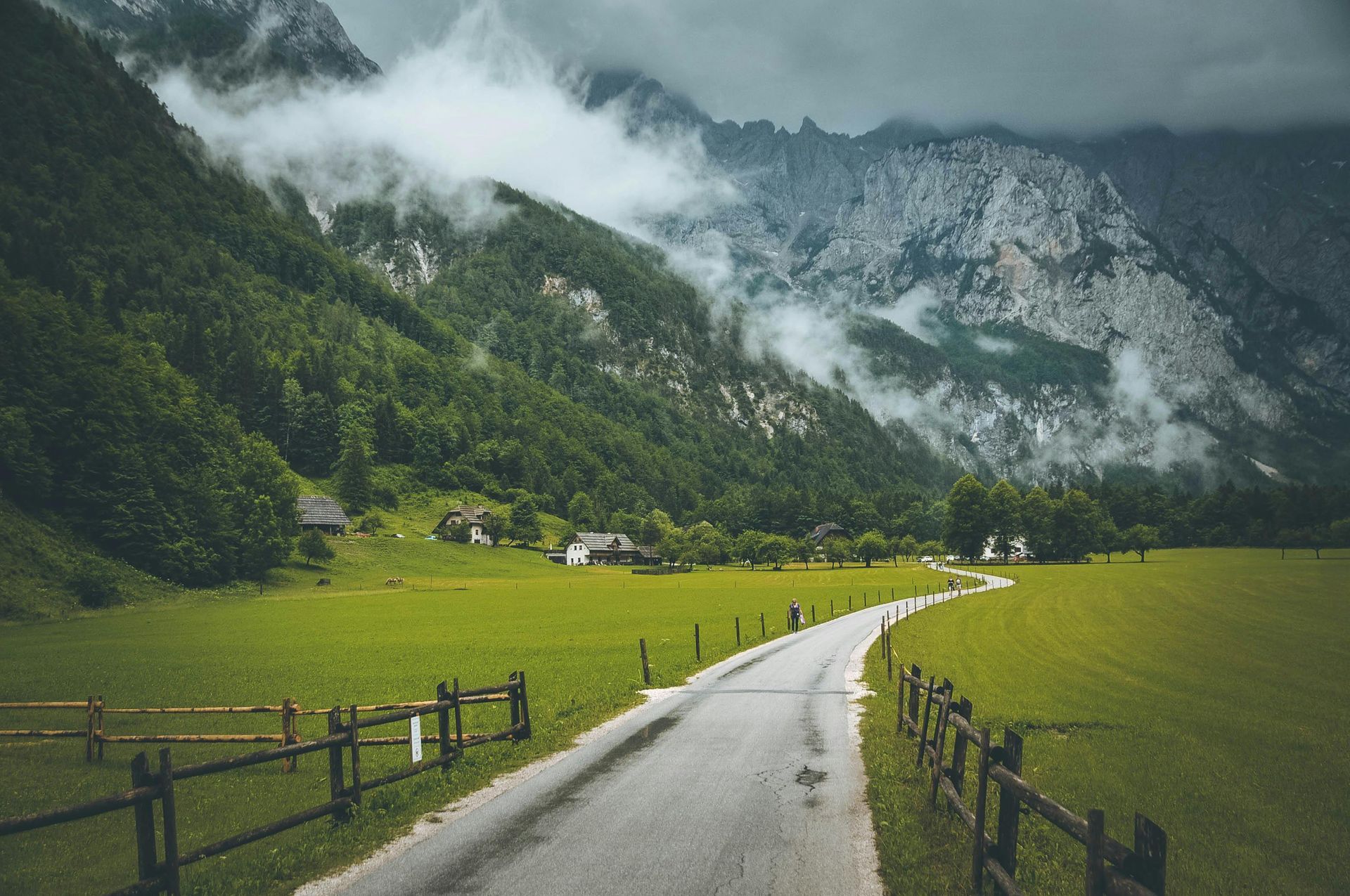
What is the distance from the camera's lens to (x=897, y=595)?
8306 cm

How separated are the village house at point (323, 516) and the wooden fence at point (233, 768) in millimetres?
126496

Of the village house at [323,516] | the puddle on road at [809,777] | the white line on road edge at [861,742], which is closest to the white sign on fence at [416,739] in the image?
the puddle on road at [809,777]

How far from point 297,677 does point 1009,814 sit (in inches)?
1197

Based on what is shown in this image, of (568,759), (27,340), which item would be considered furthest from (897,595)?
(27,340)

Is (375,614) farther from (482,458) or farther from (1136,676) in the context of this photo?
(482,458)

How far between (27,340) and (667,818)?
336ft

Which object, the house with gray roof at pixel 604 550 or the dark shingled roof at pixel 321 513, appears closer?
the dark shingled roof at pixel 321 513

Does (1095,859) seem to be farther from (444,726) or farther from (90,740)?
(90,740)

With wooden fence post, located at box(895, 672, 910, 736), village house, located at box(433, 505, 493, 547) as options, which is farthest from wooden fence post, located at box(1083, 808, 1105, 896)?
village house, located at box(433, 505, 493, 547)

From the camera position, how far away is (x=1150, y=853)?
5.57m

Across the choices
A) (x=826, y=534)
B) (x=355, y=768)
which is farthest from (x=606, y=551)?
(x=355, y=768)

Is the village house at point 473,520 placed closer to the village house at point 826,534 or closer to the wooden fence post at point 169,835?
the village house at point 826,534

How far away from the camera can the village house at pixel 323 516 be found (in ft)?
431

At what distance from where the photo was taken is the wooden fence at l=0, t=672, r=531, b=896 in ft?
27.8
